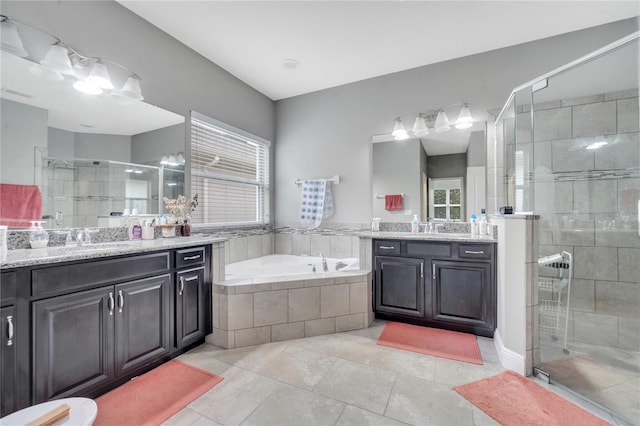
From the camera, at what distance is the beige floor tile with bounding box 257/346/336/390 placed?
183cm

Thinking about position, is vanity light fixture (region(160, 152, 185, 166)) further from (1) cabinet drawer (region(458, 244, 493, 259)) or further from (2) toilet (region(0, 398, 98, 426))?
(1) cabinet drawer (region(458, 244, 493, 259))

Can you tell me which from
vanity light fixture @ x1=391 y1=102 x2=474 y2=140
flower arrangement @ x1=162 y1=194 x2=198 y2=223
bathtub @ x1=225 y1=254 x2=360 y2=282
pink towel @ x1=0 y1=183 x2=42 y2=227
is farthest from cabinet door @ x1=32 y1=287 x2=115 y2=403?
vanity light fixture @ x1=391 y1=102 x2=474 y2=140

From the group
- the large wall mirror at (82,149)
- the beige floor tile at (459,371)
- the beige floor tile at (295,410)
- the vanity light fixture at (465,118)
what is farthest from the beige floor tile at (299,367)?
the vanity light fixture at (465,118)

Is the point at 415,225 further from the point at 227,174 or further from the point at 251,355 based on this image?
the point at 227,174

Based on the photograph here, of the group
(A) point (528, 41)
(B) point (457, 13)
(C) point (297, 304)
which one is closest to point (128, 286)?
(C) point (297, 304)

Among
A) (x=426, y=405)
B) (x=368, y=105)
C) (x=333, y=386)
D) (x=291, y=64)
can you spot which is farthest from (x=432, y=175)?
(x=333, y=386)

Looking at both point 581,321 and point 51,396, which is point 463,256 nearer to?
point 581,321

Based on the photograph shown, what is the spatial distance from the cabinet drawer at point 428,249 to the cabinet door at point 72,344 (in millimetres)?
2383

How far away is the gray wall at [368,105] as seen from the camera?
268cm

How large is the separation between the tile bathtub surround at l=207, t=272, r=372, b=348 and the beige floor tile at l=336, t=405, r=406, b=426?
98 centimetres

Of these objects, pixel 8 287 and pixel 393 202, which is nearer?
pixel 8 287

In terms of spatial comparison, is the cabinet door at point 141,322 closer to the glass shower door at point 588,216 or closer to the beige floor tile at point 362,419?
the beige floor tile at point 362,419

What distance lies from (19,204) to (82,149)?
1.78 feet

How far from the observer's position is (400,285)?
9.00 feet
